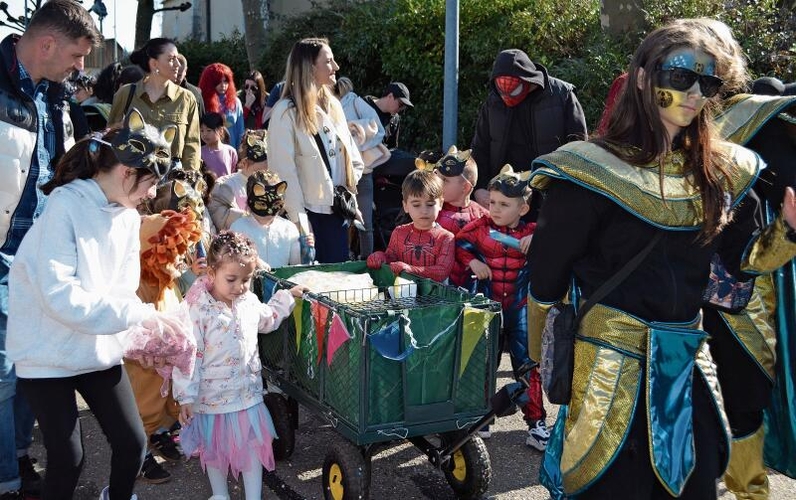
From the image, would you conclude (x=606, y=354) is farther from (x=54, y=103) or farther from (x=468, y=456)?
(x=54, y=103)

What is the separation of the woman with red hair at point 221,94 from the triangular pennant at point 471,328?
547 cm

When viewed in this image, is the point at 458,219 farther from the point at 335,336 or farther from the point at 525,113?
the point at 335,336

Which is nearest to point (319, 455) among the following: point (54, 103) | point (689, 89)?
point (54, 103)

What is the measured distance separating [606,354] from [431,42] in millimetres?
8941

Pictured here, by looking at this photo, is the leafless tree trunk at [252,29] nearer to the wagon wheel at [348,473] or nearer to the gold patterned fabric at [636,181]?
the wagon wheel at [348,473]

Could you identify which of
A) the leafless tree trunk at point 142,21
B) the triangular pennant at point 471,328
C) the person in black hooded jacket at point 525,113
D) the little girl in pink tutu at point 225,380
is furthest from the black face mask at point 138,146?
the leafless tree trunk at point 142,21

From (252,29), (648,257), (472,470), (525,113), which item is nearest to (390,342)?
(472,470)

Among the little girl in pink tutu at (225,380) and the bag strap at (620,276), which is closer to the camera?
the bag strap at (620,276)

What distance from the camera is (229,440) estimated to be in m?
4.14

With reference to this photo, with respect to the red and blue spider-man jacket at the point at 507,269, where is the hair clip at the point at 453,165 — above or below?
above

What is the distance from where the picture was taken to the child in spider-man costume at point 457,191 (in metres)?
5.50

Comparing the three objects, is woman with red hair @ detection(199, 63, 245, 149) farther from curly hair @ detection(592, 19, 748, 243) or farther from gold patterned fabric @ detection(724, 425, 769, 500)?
curly hair @ detection(592, 19, 748, 243)

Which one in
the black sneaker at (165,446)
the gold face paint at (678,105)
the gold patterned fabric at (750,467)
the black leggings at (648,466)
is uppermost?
the gold face paint at (678,105)

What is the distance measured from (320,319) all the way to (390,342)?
1.48 feet
